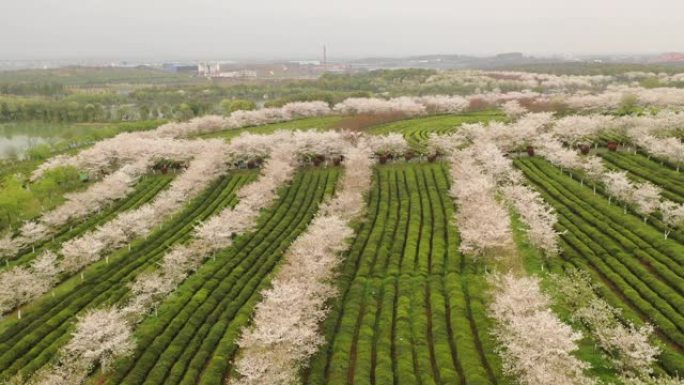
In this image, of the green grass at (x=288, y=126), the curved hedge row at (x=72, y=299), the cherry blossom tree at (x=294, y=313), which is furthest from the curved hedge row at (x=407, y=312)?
the green grass at (x=288, y=126)

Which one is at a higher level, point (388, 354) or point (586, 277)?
point (586, 277)

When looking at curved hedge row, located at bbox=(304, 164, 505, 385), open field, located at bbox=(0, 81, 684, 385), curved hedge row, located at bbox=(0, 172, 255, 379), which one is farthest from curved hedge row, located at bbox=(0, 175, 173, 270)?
curved hedge row, located at bbox=(304, 164, 505, 385)

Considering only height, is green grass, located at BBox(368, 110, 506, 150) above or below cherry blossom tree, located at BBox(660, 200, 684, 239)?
above

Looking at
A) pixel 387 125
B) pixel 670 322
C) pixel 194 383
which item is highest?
pixel 387 125

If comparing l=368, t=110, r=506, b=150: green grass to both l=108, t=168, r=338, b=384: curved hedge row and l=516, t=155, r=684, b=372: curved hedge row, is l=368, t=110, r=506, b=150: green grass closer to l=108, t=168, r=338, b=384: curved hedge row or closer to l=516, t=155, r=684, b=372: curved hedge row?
l=516, t=155, r=684, b=372: curved hedge row

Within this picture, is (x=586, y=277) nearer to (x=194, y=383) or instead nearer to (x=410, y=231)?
(x=410, y=231)

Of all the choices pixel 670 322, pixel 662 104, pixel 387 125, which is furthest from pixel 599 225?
pixel 662 104
